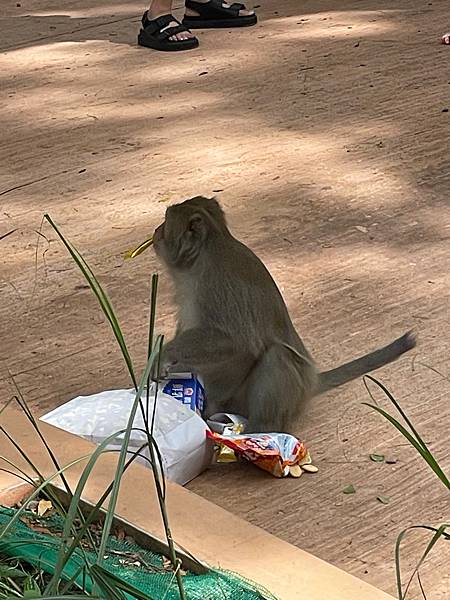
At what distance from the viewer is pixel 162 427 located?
11.7 ft

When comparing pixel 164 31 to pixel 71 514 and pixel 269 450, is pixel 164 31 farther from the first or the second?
pixel 71 514

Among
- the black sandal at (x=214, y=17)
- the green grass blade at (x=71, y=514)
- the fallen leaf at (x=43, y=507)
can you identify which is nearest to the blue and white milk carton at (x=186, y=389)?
the fallen leaf at (x=43, y=507)

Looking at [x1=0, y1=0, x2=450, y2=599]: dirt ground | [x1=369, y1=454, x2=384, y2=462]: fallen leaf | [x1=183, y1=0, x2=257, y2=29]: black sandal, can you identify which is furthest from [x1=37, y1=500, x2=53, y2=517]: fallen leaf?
[x1=183, y1=0, x2=257, y2=29]: black sandal

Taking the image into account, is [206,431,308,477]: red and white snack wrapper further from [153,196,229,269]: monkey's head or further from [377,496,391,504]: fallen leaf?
[153,196,229,269]: monkey's head

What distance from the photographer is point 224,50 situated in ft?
27.3

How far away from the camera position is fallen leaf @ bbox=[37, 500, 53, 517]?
9.78 ft

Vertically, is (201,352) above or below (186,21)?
above

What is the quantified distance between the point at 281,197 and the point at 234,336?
2.08 m

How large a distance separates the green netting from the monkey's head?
4.70 ft

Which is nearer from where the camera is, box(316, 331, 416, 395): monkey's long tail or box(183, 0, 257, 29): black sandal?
box(316, 331, 416, 395): monkey's long tail

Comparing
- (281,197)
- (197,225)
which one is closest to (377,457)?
(197,225)

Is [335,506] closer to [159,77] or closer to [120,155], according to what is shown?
[120,155]

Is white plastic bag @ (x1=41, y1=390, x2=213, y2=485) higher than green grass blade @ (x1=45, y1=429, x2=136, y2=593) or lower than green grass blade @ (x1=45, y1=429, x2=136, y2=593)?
lower

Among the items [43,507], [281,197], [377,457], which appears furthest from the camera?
[281,197]
